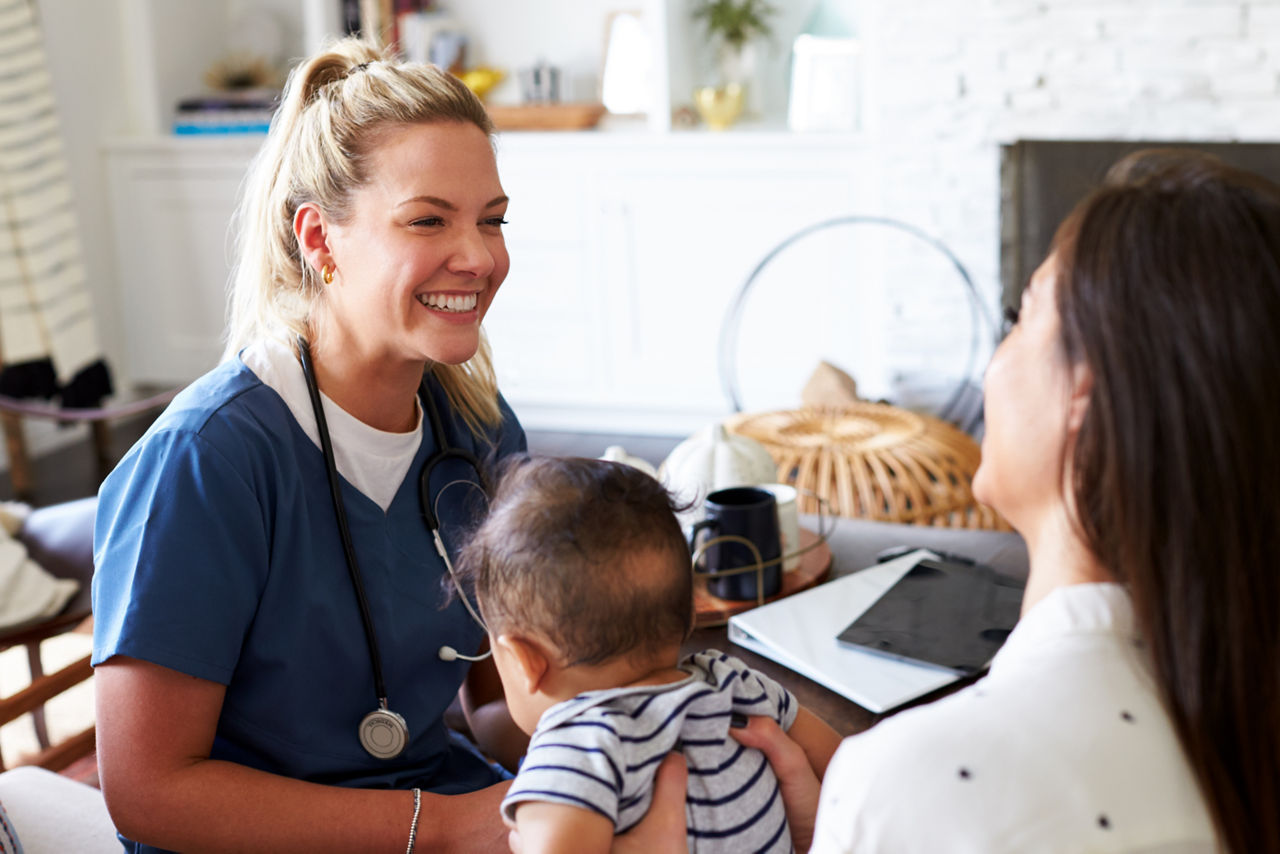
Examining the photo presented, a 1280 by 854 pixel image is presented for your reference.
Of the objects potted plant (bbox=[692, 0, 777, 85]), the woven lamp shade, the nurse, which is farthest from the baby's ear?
potted plant (bbox=[692, 0, 777, 85])

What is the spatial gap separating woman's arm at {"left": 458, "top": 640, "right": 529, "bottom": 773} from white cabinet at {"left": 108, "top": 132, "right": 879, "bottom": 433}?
2520 mm

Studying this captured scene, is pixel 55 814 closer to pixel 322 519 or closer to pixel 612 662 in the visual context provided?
pixel 322 519

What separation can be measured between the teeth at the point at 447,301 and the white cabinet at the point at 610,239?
8.33 feet

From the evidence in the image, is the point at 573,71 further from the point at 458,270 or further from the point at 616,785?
the point at 616,785

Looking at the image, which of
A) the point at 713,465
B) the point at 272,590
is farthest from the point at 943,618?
the point at 272,590

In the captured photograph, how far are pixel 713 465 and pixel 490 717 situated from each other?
1.35 feet

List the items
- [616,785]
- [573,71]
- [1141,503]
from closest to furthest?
[1141,503] → [616,785] → [573,71]

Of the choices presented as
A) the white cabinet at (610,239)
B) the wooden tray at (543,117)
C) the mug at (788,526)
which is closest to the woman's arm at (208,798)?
the mug at (788,526)

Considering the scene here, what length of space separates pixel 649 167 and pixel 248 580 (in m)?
2.97

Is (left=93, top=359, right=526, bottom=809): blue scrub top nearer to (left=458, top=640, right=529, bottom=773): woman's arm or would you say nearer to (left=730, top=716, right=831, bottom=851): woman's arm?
(left=458, top=640, right=529, bottom=773): woman's arm

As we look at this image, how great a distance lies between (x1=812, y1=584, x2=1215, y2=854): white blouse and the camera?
26.8 inches

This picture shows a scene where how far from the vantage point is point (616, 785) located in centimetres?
95

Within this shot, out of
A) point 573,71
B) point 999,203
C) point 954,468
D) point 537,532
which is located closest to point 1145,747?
point 537,532

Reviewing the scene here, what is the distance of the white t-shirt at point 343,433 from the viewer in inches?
50.0
